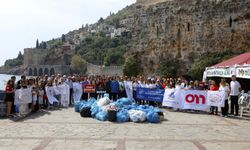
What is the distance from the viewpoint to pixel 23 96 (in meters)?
15.9

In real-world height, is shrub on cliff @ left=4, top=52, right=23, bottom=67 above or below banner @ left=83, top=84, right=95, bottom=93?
above

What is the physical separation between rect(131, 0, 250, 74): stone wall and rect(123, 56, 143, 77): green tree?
677 millimetres

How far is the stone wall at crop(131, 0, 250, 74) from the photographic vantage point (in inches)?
1476

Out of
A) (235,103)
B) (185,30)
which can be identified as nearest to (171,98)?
(235,103)

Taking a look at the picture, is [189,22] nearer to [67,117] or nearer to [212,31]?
[212,31]

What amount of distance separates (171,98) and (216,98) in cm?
244

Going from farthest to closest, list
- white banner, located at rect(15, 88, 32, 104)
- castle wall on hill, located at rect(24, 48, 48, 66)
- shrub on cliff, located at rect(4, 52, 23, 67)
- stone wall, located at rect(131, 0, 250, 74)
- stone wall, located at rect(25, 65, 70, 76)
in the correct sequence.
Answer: shrub on cliff, located at rect(4, 52, 23, 67)
castle wall on hill, located at rect(24, 48, 48, 66)
stone wall, located at rect(25, 65, 70, 76)
stone wall, located at rect(131, 0, 250, 74)
white banner, located at rect(15, 88, 32, 104)

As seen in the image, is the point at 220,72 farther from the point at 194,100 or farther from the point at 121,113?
the point at 121,113

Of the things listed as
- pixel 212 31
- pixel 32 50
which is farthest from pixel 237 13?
pixel 32 50

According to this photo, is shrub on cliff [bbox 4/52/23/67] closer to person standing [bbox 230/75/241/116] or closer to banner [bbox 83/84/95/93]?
banner [bbox 83/84/95/93]

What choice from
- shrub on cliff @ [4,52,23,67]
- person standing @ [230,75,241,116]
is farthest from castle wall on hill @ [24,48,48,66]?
person standing @ [230,75,241,116]

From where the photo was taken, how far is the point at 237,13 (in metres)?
37.3

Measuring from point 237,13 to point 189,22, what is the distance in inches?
204

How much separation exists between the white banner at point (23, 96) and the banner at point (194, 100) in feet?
22.0
